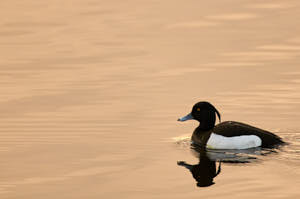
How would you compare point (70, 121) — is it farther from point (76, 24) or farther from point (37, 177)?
point (76, 24)

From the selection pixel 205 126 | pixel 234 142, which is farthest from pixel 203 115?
pixel 234 142

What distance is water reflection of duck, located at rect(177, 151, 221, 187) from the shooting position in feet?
44.1

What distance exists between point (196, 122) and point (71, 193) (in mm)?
5762

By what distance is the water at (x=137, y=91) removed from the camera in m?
13.5

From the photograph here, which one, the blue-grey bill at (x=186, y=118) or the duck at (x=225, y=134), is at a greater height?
the blue-grey bill at (x=186, y=118)

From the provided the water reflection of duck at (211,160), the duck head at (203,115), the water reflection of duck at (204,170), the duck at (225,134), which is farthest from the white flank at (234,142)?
the duck head at (203,115)

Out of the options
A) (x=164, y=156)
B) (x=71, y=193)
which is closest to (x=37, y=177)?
(x=71, y=193)

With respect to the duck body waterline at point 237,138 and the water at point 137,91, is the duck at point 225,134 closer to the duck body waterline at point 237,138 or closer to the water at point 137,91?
the duck body waterline at point 237,138

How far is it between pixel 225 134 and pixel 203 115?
1065 millimetres

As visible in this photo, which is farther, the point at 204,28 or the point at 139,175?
the point at 204,28

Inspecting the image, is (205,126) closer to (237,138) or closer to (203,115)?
(203,115)

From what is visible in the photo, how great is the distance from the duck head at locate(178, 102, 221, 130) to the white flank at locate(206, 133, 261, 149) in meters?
0.79

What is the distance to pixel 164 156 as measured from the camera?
1486 centimetres

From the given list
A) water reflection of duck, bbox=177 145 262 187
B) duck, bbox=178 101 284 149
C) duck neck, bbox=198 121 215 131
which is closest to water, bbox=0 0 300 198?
water reflection of duck, bbox=177 145 262 187
